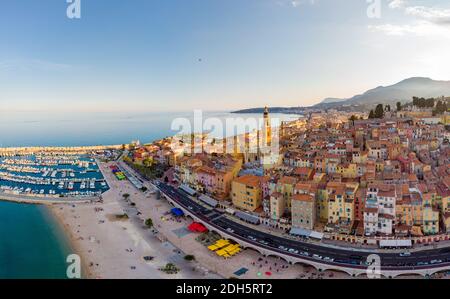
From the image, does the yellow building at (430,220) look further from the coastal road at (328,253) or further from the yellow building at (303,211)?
the yellow building at (303,211)

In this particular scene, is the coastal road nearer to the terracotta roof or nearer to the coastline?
the terracotta roof

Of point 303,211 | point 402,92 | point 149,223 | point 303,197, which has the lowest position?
point 149,223

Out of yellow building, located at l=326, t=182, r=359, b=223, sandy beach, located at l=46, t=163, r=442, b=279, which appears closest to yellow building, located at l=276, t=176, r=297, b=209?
yellow building, located at l=326, t=182, r=359, b=223

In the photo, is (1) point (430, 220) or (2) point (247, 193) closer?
(1) point (430, 220)

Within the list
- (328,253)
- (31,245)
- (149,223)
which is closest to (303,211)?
(328,253)

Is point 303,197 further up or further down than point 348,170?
further down

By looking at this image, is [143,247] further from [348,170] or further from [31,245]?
[348,170]
